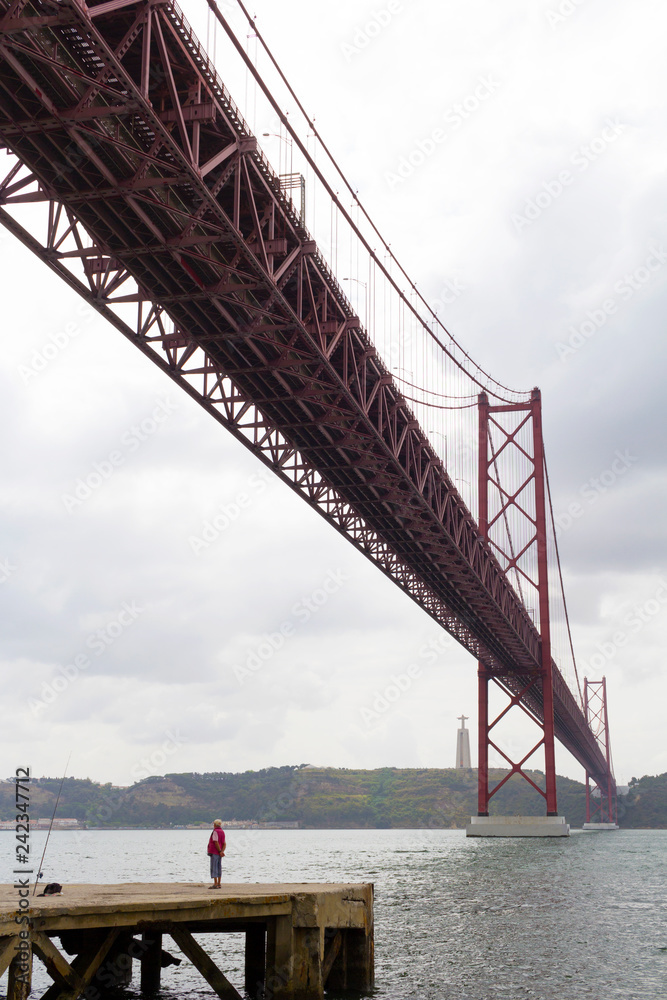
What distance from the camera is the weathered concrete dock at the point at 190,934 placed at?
11.0 metres

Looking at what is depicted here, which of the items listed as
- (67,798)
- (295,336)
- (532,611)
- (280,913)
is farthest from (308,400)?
(67,798)

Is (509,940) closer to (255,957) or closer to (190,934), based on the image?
(255,957)

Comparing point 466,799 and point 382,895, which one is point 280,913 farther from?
point 466,799

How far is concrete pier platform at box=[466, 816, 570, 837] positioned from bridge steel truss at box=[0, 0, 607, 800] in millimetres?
30472

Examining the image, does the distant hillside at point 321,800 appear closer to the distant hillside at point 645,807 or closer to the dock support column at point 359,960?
the distant hillside at point 645,807

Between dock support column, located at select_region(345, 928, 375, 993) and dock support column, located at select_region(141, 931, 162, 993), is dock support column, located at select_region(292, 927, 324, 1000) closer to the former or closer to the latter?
dock support column, located at select_region(345, 928, 375, 993)

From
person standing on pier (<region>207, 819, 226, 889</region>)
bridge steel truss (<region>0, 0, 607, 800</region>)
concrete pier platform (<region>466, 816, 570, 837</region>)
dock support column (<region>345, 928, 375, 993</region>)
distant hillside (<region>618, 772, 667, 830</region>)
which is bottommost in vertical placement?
distant hillside (<region>618, 772, 667, 830</region>)

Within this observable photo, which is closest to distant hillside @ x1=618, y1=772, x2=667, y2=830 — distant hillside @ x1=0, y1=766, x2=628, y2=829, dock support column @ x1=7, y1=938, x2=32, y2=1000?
distant hillside @ x1=0, y1=766, x2=628, y2=829

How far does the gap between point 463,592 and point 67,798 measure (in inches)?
4898

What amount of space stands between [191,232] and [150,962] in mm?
11518

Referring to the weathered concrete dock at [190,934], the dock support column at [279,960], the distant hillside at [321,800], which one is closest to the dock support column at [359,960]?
the weathered concrete dock at [190,934]

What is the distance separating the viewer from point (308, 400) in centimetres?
2473

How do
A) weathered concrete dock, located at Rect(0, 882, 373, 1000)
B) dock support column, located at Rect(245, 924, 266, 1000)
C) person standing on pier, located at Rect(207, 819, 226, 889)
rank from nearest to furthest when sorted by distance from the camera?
weathered concrete dock, located at Rect(0, 882, 373, 1000), dock support column, located at Rect(245, 924, 266, 1000), person standing on pier, located at Rect(207, 819, 226, 889)

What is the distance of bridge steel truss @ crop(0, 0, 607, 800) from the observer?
1352cm
